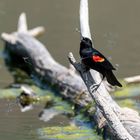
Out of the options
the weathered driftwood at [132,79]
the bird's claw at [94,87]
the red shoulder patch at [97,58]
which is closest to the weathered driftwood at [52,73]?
the bird's claw at [94,87]

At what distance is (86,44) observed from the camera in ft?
21.4

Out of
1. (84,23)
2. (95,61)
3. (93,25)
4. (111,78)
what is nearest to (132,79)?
(84,23)

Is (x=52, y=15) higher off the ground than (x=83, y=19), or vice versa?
(x=83, y=19)

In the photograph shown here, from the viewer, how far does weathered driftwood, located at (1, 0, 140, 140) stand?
7.47 metres

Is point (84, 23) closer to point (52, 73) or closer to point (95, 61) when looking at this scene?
point (95, 61)

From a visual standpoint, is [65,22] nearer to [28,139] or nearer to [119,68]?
[119,68]

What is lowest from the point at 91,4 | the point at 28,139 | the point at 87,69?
the point at 91,4

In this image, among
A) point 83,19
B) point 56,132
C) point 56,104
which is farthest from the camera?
point 56,104

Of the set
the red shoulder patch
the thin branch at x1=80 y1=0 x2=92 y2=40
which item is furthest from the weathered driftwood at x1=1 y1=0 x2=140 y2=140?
the thin branch at x1=80 y1=0 x2=92 y2=40

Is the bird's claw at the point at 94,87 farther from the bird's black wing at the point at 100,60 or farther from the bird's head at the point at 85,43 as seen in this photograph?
the bird's head at the point at 85,43

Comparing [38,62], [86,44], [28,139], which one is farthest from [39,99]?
[86,44]

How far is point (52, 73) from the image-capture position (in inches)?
404

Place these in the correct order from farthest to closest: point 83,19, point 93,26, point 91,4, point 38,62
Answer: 1. point 91,4
2. point 93,26
3. point 38,62
4. point 83,19

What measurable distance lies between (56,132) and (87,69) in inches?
71.6
